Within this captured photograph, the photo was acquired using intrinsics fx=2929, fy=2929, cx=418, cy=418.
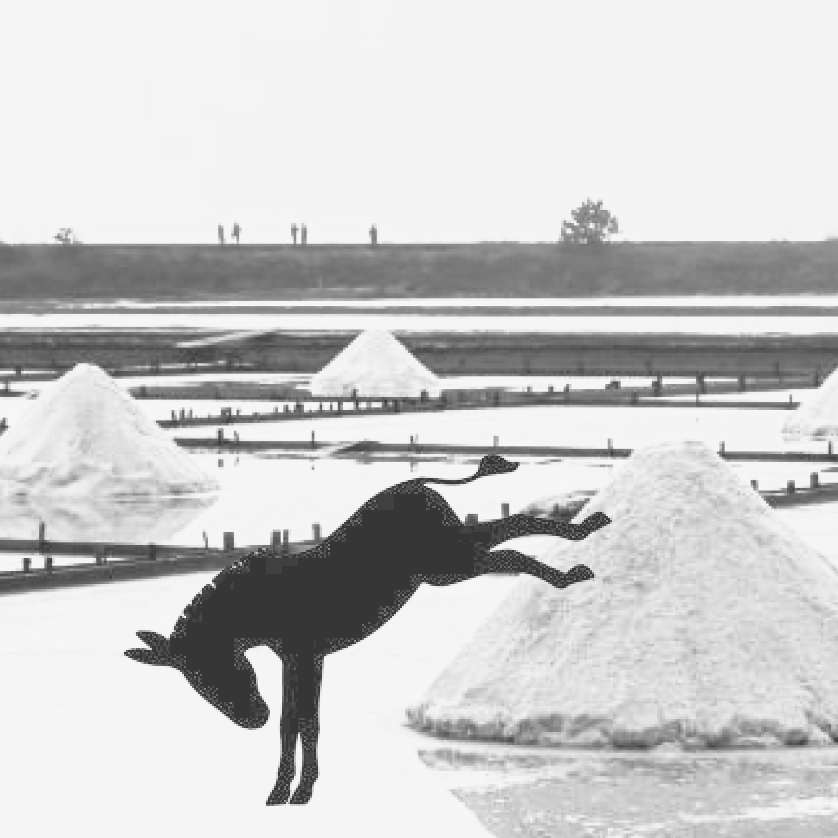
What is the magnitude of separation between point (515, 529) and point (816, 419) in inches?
1620

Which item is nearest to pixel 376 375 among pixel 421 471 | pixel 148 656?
pixel 421 471

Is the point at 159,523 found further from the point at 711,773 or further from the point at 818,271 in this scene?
the point at 818,271

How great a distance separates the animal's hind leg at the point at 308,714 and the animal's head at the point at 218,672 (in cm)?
16

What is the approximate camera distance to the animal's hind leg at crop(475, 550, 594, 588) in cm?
809

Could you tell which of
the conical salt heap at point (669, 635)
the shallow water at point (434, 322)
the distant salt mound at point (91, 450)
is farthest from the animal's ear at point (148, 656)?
the shallow water at point (434, 322)

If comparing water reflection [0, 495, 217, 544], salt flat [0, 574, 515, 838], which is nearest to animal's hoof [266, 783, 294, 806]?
salt flat [0, 574, 515, 838]

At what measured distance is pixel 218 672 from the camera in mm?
8789

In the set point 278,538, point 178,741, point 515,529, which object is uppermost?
point 515,529

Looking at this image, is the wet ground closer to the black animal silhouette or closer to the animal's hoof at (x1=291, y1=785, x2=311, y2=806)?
the animal's hoof at (x1=291, y1=785, x2=311, y2=806)

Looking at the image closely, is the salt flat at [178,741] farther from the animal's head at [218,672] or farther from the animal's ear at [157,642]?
the animal's ear at [157,642]

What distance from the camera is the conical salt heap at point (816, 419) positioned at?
48406 millimetres

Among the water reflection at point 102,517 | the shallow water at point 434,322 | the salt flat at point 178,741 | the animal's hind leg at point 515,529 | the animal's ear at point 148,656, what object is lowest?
the water reflection at point 102,517

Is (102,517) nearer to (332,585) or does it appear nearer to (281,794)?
(281,794)

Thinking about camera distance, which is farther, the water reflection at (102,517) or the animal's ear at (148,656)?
the water reflection at (102,517)
